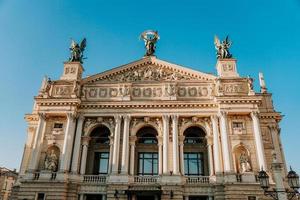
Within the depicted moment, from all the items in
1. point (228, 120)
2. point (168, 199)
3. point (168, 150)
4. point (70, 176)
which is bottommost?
point (168, 199)

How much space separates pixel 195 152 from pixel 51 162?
13.8 meters

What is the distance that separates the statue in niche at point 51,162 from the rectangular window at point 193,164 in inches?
480

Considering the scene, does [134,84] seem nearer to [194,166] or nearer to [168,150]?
[168,150]

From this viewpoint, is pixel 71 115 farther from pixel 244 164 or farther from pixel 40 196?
pixel 244 164

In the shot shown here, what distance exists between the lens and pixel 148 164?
30.2 m

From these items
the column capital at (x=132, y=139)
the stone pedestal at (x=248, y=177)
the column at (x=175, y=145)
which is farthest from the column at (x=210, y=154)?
the column capital at (x=132, y=139)

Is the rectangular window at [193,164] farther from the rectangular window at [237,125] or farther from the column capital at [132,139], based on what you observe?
the column capital at [132,139]

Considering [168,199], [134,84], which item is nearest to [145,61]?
[134,84]

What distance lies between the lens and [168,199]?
26250mm

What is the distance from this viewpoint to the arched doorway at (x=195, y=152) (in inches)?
1166

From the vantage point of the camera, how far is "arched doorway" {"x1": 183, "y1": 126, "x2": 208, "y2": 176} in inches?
1166

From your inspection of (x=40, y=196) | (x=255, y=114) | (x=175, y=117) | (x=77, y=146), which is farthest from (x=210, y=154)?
(x=40, y=196)

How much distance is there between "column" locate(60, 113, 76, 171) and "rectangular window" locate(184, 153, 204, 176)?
1109 cm

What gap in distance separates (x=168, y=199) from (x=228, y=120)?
30.8ft
